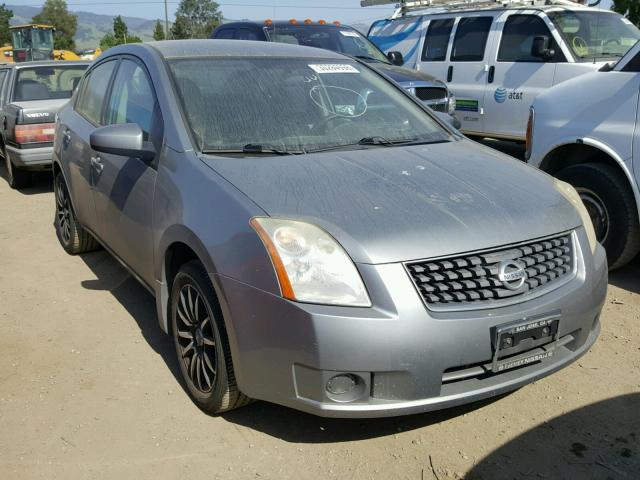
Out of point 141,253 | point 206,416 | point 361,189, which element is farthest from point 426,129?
point 206,416

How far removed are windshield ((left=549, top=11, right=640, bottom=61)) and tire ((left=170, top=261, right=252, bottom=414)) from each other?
6869 mm

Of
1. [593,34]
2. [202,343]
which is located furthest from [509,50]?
[202,343]

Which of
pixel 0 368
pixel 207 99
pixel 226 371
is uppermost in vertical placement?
pixel 207 99

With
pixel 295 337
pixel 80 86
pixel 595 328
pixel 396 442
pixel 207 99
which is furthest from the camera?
pixel 80 86

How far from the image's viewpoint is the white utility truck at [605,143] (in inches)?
176

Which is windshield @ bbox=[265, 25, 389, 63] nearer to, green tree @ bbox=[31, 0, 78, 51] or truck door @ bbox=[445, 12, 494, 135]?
truck door @ bbox=[445, 12, 494, 135]

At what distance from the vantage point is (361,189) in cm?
292

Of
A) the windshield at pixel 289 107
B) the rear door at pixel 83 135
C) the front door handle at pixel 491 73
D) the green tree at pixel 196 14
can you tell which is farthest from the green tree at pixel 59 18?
the windshield at pixel 289 107

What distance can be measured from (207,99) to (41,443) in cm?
182

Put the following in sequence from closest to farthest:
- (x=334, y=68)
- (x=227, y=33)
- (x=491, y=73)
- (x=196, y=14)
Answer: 1. (x=334, y=68)
2. (x=491, y=73)
3. (x=227, y=33)
4. (x=196, y=14)

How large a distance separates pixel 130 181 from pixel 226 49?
0.99 metres

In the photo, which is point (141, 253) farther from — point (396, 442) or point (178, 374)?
point (396, 442)

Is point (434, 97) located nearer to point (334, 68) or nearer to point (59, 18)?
point (334, 68)

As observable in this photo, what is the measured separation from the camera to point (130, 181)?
3.64m
